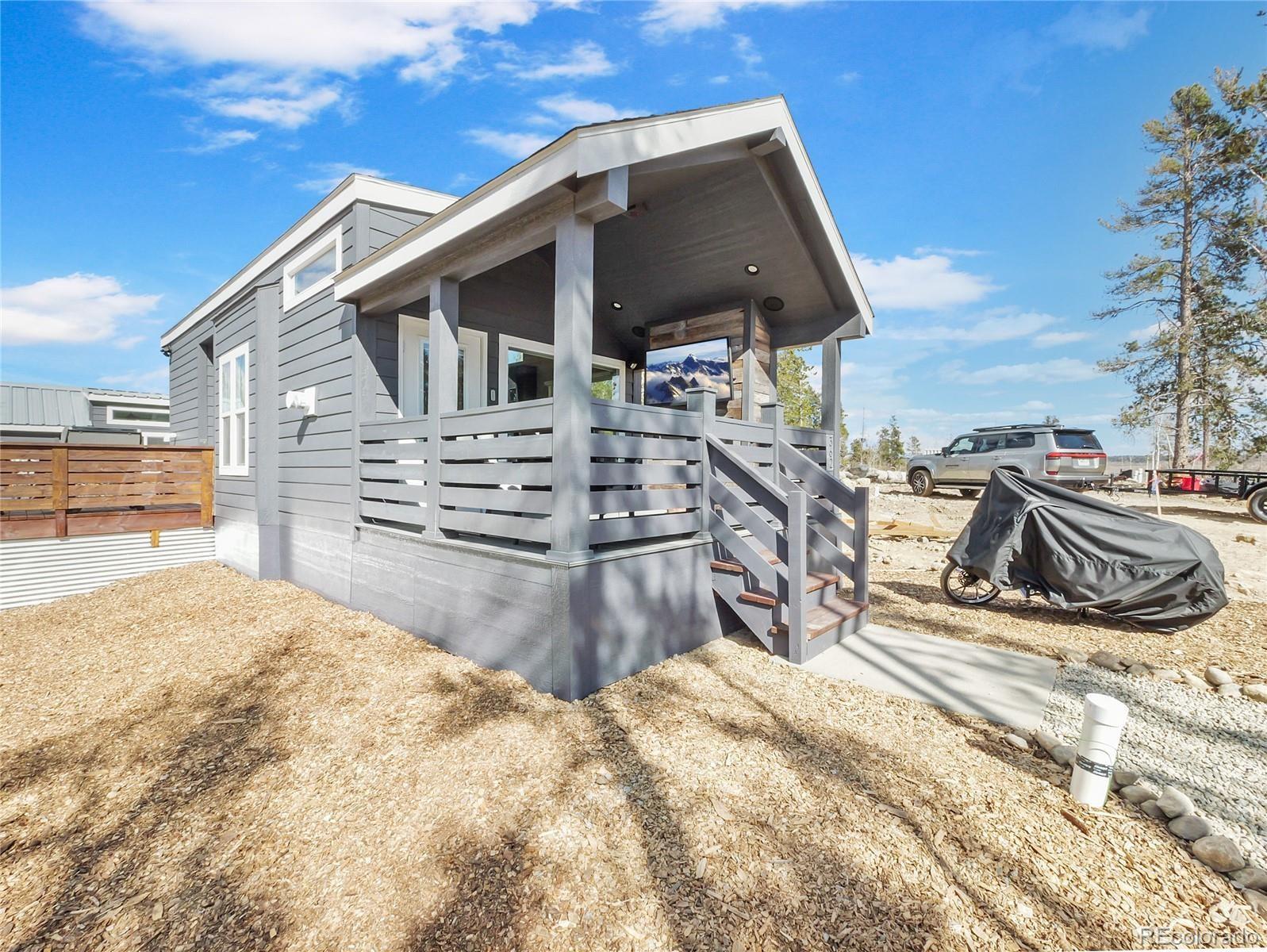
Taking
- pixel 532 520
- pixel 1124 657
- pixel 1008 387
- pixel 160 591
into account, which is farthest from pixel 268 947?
pixel 1008 387

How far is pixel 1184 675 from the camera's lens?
336 cm

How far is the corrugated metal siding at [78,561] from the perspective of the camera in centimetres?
589

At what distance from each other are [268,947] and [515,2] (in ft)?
26.6

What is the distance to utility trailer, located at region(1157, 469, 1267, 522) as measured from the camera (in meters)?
9.08

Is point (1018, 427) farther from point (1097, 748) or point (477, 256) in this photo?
point (477, 256)

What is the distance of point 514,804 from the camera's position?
7.07 ft

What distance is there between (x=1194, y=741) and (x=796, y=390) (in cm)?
2008

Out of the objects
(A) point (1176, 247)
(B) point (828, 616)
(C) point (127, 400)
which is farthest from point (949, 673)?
(C) point (127, 400)

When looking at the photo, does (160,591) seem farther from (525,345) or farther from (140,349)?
(140,349)

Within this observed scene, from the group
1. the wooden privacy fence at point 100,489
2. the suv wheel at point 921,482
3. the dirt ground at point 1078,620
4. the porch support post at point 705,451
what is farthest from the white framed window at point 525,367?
the suv wheel at point 921,482

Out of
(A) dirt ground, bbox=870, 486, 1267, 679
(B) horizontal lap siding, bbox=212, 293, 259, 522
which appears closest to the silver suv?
(A) dirt ground, bbox=870, 486, 1267, 679

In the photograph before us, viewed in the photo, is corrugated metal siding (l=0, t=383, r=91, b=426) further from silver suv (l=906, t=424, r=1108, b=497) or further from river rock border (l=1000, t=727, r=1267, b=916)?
silver suv (l=906, t=424, r=1108, b=497)

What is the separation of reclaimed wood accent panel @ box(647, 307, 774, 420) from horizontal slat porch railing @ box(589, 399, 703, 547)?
2052 mm
